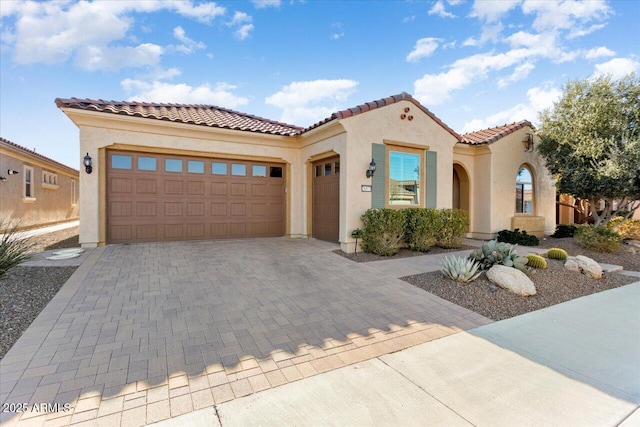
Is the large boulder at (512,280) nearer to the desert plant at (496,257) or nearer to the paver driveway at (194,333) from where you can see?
the desert plant at (496,257)

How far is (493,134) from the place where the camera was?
11.8 m

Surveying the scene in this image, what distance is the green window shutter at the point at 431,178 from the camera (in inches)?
376

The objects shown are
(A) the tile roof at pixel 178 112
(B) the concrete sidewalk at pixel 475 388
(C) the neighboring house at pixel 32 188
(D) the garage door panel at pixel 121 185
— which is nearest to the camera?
(B) the concrete sidewalk at pixel 475 388

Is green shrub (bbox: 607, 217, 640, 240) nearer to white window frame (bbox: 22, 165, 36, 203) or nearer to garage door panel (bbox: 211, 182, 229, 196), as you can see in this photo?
garage door panel (bbox: 211, 182, 229, 196)

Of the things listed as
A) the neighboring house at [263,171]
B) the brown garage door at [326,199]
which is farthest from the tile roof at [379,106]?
the brown garage door at [326,199]

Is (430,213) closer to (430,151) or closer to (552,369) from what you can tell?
(430,151)

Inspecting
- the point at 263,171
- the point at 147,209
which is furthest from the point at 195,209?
Result: the point at 263,171

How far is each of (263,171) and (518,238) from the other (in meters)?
9.50

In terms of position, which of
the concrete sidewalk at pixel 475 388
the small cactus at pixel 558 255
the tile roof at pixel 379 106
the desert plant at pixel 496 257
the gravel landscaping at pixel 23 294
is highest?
the tile roof at pixel 379 106

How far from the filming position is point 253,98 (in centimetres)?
1195

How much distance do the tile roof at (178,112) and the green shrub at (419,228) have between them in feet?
15.6

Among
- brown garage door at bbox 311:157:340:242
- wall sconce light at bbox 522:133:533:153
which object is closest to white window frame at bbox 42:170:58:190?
brown garage door at bbox 311:157:340:242

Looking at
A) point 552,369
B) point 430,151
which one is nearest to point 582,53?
point 430,151

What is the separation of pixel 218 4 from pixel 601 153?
1231 cm
